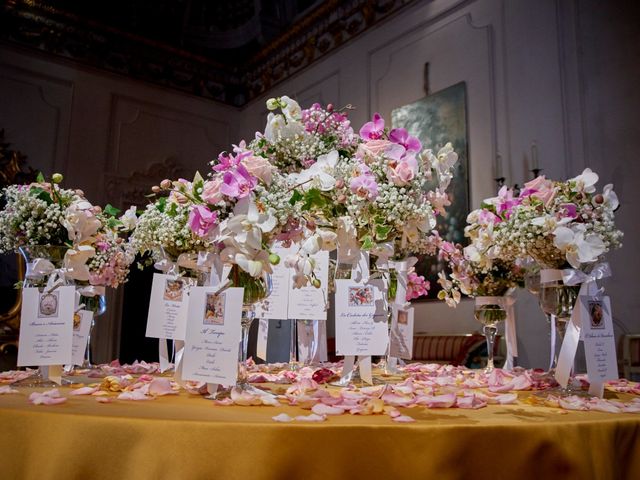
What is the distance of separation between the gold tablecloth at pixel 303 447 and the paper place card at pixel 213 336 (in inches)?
7.5

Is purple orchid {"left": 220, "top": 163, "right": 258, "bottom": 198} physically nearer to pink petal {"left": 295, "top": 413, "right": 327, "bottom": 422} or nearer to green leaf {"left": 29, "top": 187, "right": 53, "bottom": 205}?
pink petal {"left": 295, "top": 413, "right": 327, "bottom": 422}

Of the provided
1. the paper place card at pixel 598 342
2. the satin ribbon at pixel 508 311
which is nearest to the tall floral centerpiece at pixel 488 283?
the satin ribbon at pixel 508 311

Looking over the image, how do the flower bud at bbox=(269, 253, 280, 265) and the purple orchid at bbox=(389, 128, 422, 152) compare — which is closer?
the flower bud at bbox=(269, 253, 280, 265)

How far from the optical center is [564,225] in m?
1.47

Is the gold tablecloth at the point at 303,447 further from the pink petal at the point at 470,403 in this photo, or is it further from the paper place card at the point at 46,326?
the paper place card at the point at 46,326

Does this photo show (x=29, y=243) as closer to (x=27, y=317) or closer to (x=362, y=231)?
(x=27, y=317)

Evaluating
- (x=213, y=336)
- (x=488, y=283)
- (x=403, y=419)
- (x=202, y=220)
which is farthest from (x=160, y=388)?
(x=488, y=283)

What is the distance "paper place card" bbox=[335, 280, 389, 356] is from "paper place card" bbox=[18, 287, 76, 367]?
2.49ft

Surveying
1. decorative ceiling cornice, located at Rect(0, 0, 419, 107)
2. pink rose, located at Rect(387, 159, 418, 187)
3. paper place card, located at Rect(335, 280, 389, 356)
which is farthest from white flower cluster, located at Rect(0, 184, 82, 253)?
decorative ceiling cornice, located at Rect(0, 0, 419, 107)

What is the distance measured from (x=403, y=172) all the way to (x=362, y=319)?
1.35ft

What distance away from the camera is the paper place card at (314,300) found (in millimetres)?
2080

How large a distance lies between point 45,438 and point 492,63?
15.7ft

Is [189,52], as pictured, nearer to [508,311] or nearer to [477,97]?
[477,97]

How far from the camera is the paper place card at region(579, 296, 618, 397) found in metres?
1.41
